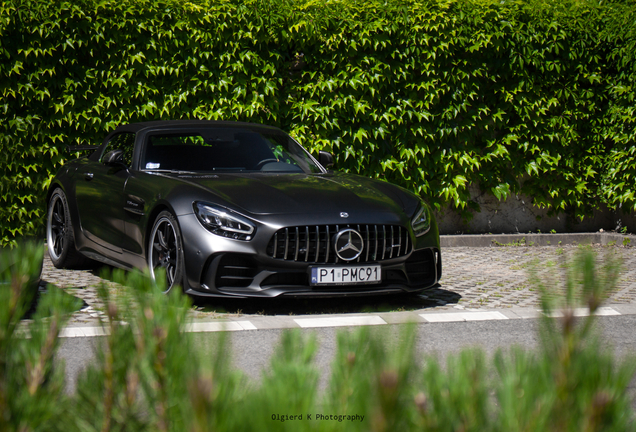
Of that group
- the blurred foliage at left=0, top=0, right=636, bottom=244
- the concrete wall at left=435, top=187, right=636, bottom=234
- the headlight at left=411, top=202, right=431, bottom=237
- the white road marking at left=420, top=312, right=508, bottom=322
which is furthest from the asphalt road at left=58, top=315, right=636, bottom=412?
the concrete wall at left=435, top=187, right=636, bottom=234

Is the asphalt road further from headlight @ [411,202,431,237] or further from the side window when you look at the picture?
the side window

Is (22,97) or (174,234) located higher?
(22,97)

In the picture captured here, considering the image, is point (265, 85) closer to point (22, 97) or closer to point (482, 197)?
point (22, 97)

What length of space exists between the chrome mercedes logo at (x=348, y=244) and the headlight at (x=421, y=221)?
1.84 ft

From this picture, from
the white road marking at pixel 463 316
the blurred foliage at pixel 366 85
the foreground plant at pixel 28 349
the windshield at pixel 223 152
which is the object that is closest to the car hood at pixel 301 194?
the windshield at pixel 223 152

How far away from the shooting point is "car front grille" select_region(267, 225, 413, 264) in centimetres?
521

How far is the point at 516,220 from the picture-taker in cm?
1041

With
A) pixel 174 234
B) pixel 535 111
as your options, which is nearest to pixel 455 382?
pixel 174 234

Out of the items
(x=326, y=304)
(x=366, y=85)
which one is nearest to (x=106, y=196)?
(x=326, y=304)

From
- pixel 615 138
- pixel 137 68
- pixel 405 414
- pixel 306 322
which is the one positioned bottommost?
pixel 306 322

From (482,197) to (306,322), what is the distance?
5788 millimetres

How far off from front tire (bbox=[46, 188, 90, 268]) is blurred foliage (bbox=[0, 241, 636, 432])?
624 cm

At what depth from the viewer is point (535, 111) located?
9.93m

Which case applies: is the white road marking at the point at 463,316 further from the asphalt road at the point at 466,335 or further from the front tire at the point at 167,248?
the front tire at the point at 167,248
